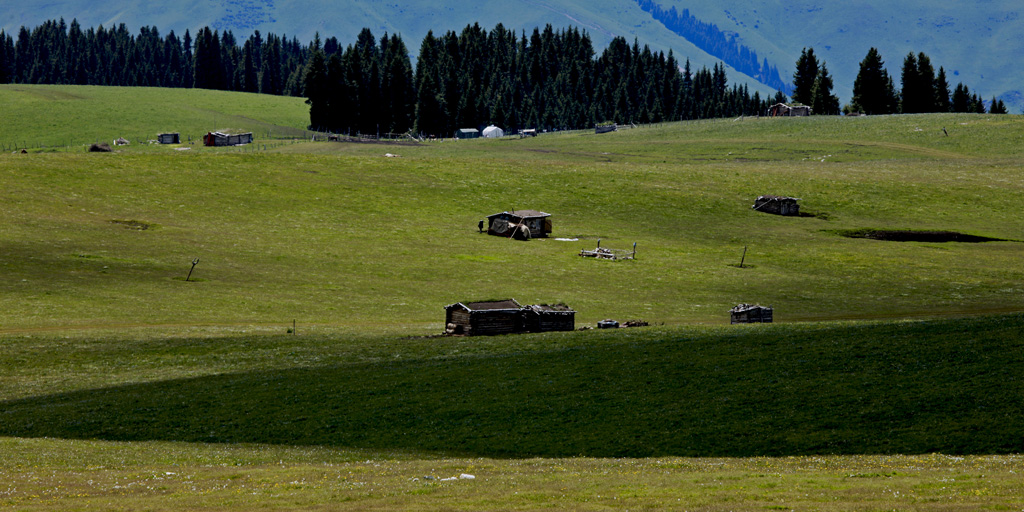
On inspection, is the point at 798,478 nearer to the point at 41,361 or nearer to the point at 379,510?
the point at 379,510

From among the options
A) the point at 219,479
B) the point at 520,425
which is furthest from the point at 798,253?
the point at 219,479

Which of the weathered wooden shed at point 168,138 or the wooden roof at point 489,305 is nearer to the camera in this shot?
the wooden roof at point 489,305

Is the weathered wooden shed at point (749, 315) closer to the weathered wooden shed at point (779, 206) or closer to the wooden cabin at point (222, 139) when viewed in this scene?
the weathered wooden shed at point (779, 206)

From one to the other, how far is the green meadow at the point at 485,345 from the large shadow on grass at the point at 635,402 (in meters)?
0.18

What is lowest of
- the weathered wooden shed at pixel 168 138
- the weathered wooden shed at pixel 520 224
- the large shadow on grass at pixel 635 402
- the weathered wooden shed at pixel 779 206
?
the large shadow on grass at pixel 635 402

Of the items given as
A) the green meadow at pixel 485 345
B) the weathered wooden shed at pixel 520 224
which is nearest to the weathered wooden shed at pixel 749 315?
the green meadow at pixel 485 345

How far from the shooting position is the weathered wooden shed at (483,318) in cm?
5894

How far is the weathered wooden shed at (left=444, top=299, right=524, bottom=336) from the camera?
58.9m

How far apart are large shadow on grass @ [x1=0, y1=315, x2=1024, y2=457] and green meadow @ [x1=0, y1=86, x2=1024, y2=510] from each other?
0.18 meters

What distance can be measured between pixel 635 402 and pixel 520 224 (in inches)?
2359

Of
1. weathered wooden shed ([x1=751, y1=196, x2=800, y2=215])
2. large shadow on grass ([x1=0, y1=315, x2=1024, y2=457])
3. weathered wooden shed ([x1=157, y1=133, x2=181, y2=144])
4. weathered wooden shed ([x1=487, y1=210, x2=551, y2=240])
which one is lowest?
large shadow on grass ([x1=0, y1=315, x2=1024, y2=457])

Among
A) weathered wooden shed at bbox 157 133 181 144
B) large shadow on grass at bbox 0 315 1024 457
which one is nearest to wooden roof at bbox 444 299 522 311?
large shadow on grass at bbox 0 315 1024 457

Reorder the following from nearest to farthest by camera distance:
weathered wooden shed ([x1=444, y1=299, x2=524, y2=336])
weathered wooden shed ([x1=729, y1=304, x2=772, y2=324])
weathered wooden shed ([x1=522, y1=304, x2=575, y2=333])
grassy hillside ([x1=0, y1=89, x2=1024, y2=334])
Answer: weathered wooden shed ([x1=444, y1=299, x2=524, y2=336]) < weathered wooden shed ([x1=522, y1=304, x2=575, y2=333]) < weathered wooden shed ([x1=729, y1=304, x2=772, y2=324]) < grassy hillside ([x1=0, y1=89, x2=1024, y2=334])

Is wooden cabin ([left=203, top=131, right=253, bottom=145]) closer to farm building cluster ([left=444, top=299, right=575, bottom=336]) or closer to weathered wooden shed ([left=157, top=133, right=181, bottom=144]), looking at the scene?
weathered wooden shed ([left=157, top=133, right=181, bottom=144])
